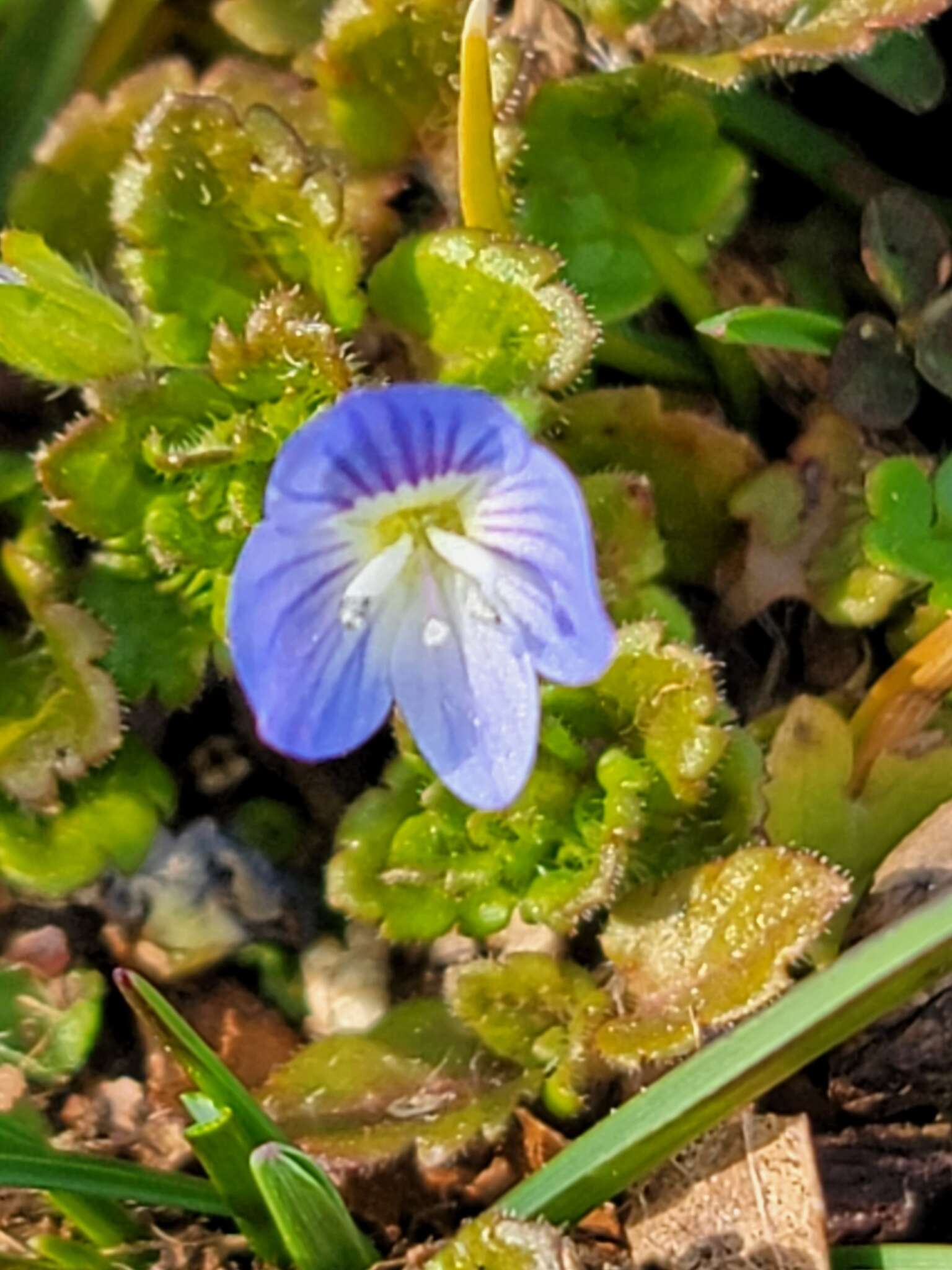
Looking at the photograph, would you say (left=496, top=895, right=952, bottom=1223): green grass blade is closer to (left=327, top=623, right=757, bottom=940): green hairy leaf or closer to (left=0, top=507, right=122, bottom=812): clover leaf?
(left=327, top=623, right=757, bottom=940): green hairy leaf

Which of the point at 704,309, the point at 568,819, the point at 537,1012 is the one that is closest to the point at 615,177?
the point at 704,309

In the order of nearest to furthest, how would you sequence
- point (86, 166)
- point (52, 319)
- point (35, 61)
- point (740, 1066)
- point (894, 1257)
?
point (740, 1066)
point (894, 1257)
point (52, 319)
point (86, 166)
point (35, 61)

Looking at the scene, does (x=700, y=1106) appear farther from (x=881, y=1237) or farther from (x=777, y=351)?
(x=777, y=351)

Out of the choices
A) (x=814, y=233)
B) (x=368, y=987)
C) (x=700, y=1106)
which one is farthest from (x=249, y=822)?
(x=814, y=233)

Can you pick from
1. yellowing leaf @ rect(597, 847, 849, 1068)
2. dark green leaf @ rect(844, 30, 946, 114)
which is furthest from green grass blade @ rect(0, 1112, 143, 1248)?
dark green leaf @ rect(844, 30, 946, 114)

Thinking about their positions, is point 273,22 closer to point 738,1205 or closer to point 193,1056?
point 193,1056

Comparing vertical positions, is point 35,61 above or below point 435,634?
above

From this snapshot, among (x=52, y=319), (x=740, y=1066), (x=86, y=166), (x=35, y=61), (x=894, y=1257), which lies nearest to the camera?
(x=740, y=1066)
